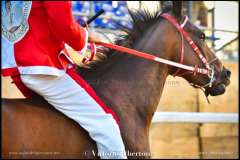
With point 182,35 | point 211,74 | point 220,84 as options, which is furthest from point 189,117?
point 182,35

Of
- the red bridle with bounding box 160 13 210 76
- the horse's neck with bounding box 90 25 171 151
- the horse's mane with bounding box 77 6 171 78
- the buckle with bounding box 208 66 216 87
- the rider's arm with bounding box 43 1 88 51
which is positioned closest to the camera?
the rider's arm with bounding box 43 1 88 51

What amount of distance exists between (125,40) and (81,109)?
78 centimetres

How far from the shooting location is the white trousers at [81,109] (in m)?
2.27

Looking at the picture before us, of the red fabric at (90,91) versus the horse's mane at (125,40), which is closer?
the red fabric at (90,91)

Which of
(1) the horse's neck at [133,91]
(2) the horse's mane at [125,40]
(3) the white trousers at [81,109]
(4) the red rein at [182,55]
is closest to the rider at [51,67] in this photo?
(3) the white trousers at [81,109]

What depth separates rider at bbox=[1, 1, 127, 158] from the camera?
222 centimetres

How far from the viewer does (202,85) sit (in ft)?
10.2

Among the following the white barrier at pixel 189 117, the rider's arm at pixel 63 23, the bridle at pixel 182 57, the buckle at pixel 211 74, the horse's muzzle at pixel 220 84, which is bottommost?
the white barrier at pixel 189 117

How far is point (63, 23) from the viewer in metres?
2.12

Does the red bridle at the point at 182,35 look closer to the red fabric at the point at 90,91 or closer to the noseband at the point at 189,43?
the noseband at the point at 189,43

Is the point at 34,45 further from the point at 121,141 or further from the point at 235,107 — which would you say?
the point at 235,107

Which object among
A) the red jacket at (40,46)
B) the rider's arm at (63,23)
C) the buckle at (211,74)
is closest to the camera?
the rider's arm at (63,23)

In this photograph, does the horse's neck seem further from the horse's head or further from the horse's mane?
the horse's head

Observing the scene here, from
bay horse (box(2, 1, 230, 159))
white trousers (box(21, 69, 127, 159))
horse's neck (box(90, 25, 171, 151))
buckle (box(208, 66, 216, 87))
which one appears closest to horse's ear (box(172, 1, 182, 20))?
bay horse (box(2, 1, 230, 159))
